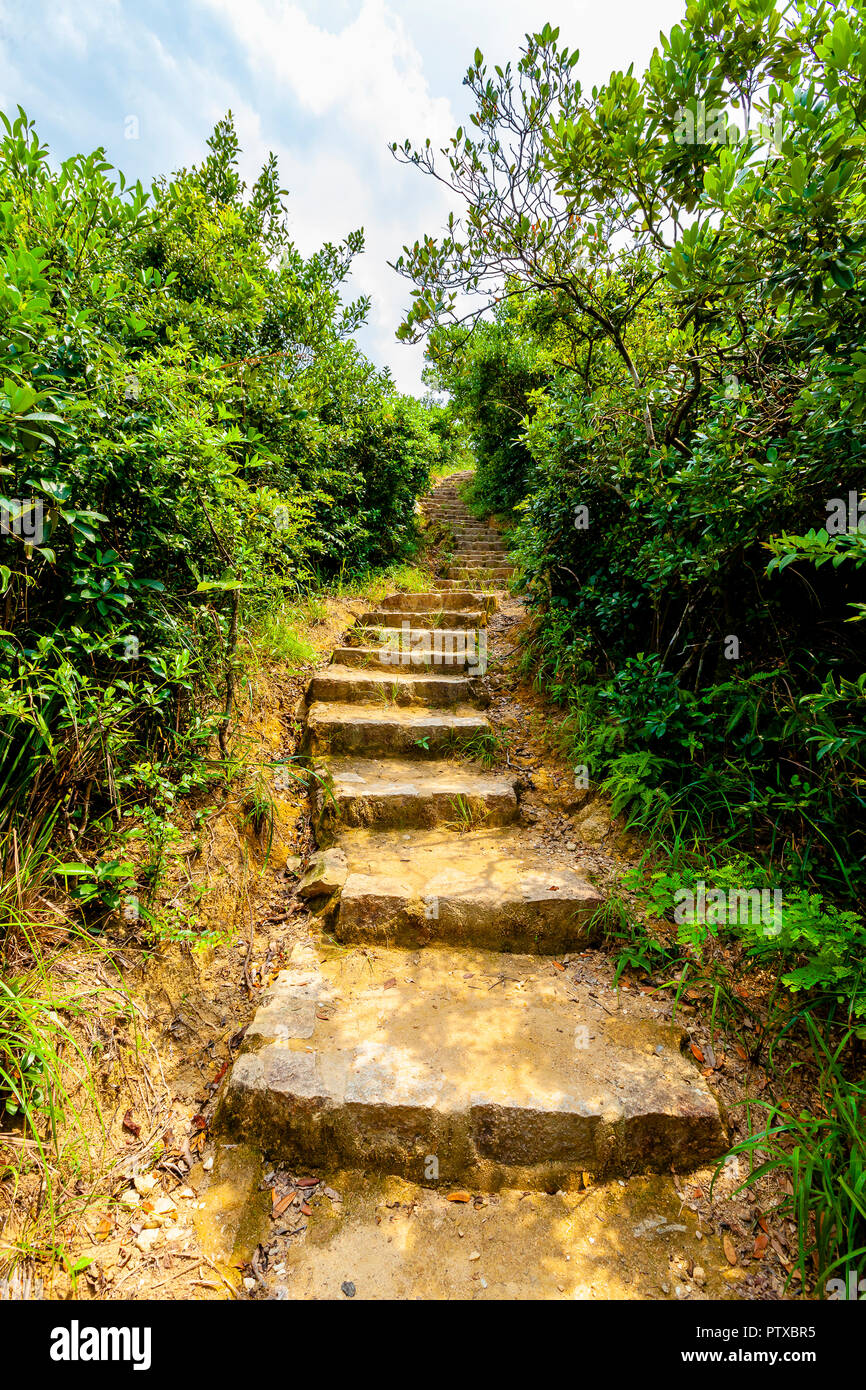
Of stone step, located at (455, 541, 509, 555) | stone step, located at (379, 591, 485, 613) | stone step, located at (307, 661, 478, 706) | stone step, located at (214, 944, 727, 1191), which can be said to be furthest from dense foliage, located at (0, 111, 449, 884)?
stone step, located at (455, 541, 509, 555)

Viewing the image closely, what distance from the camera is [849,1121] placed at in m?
1.45

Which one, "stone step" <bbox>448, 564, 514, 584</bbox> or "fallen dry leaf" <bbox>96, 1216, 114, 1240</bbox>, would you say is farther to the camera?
"stone step" <bbox>448, 564, 514, 584</bbox>

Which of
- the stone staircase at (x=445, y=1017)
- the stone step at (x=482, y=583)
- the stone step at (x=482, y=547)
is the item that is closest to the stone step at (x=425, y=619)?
the stone step at (x=482, y=583)

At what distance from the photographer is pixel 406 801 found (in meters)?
3.05

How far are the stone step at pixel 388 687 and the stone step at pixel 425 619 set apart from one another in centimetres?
94

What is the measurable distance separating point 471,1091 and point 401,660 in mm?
3245

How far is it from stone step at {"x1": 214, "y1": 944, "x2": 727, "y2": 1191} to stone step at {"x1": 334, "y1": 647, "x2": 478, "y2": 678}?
276cm

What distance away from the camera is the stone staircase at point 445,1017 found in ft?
5.39

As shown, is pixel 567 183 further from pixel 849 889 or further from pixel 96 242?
pixel 849 889

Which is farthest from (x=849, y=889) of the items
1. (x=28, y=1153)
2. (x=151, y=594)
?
(x=151, y=594)

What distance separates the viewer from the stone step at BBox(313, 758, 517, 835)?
3000mm

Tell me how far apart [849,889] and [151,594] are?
120 inches

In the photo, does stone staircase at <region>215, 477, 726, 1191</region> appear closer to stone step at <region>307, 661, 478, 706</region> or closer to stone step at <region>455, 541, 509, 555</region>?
stone step at <region>307, 661, 478, 706</region>

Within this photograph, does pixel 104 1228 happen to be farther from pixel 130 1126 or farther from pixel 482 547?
pixel 482 547
